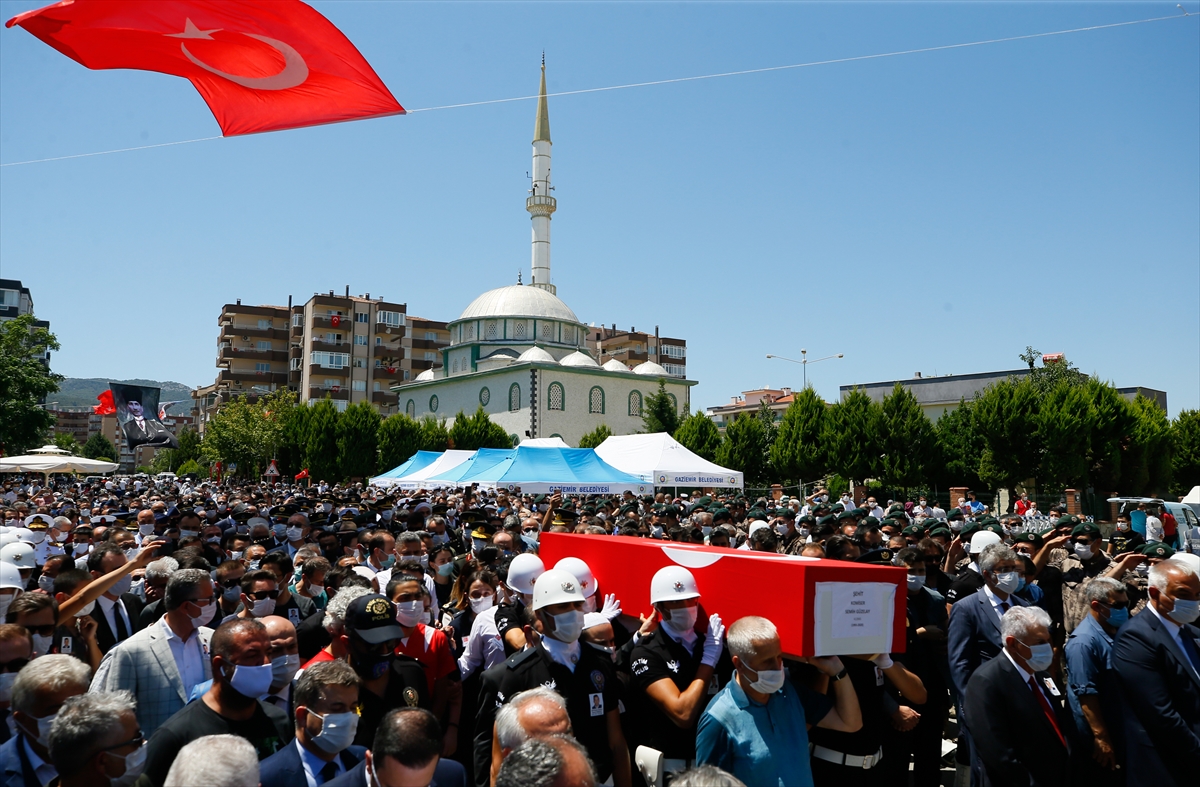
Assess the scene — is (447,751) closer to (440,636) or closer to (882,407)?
(440,636)

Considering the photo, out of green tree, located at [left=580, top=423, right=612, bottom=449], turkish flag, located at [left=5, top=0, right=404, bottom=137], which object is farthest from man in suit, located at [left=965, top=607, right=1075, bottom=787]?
green tree, located at [left=580, top=423, right=612, bottom=449]

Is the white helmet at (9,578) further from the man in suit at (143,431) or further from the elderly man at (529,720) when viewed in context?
the man in suit at (143,431)

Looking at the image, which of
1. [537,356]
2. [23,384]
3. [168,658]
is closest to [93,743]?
[168,658]

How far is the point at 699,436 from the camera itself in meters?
51.0

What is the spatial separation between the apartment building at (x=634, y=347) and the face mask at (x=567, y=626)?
9648 centimetres

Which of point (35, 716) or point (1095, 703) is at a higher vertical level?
point (35, 716)

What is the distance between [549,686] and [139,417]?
105 ft

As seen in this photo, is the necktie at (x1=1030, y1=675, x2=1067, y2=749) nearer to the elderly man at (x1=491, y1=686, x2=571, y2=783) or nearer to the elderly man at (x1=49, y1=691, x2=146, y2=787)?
the elderly man at (x1=491, y1=686, x2=571, y2=783)

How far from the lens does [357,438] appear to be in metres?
54.8

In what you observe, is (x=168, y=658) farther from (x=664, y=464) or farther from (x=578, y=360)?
(x=578, y=360)

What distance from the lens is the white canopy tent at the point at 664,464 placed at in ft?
85.5

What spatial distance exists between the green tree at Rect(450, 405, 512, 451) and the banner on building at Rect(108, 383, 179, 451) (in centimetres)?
2468

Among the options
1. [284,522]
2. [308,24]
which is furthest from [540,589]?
[284,522]

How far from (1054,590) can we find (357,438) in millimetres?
51045
